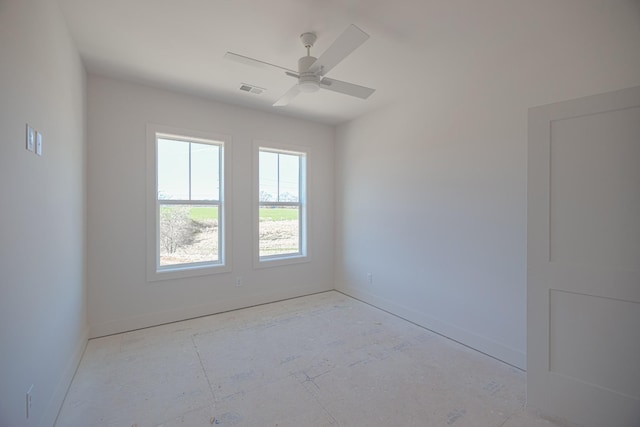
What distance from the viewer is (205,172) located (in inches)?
147

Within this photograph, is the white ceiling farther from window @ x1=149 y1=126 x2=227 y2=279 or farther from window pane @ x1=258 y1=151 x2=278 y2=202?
window pane @ x1=258 y1=151 x2=278 y2=202

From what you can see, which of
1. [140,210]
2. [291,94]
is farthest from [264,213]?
[291,94]

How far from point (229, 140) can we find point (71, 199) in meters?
1.85

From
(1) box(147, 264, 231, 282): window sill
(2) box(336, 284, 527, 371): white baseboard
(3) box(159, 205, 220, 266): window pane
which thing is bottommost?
(2) box(336, 284, 527, 371): white baseboard

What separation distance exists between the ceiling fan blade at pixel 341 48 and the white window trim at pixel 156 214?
6.45 ft

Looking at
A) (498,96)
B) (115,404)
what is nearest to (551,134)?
(498,96)

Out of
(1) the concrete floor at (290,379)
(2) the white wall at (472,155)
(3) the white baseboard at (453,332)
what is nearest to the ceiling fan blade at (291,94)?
(2) the white wall at (472,155)

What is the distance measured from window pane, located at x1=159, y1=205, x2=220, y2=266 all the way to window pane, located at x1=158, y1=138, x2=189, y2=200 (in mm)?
164

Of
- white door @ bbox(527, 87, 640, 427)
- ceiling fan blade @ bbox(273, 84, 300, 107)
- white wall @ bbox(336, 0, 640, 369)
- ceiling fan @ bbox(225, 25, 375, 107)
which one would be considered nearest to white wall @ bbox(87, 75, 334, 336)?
ceiling fan blade @ bbox(273, 84, 300, 107)

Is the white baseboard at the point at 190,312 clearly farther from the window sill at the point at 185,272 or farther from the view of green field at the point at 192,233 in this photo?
the view of green field at the point at 192,233

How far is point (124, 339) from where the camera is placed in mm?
2947

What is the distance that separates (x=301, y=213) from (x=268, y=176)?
2.62 feet

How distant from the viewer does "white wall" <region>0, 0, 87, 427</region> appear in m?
1.27

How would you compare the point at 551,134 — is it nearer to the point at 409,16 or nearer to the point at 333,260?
the point at 409,16
